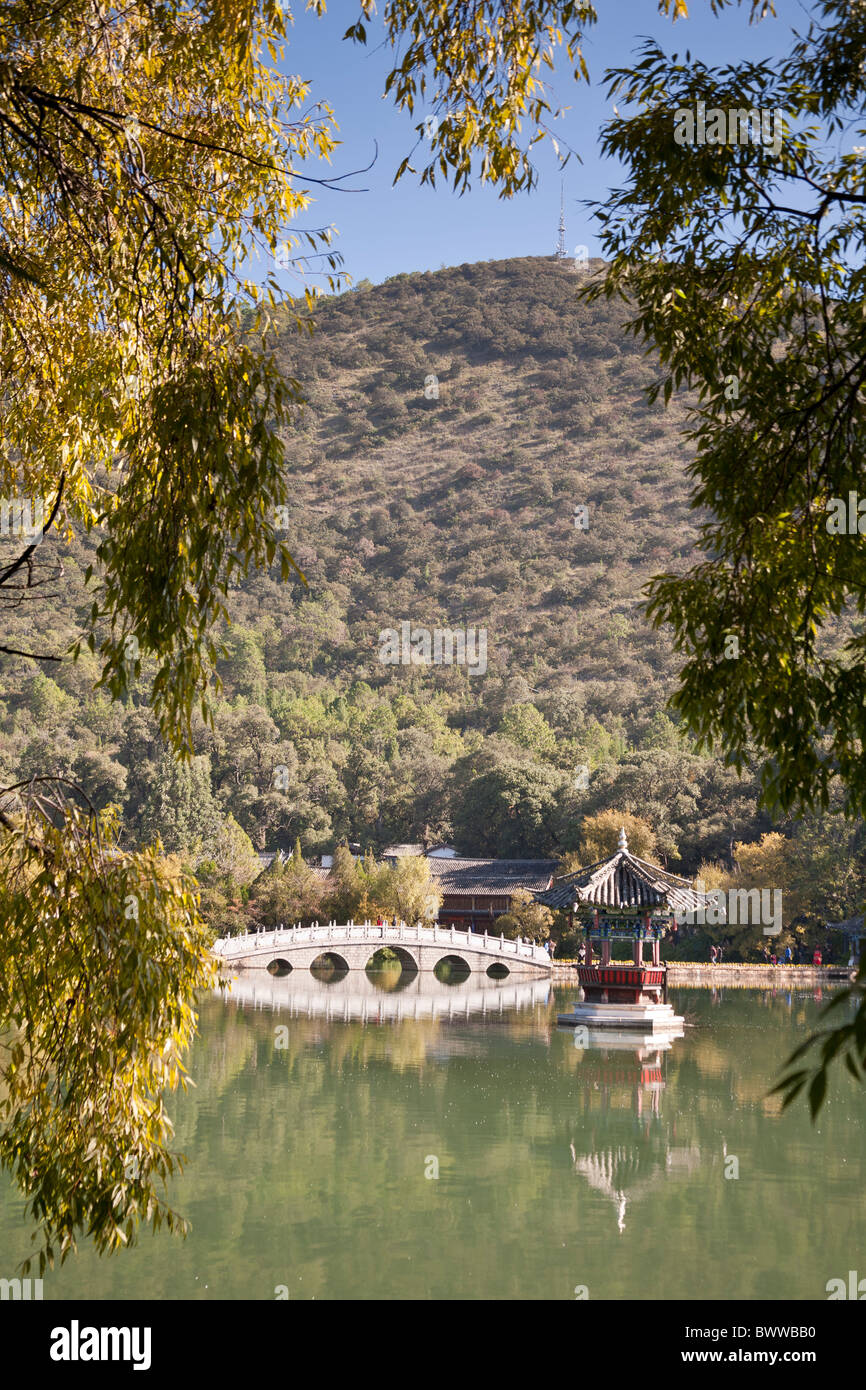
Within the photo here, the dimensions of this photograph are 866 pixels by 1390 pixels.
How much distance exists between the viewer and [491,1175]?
41.4 ft

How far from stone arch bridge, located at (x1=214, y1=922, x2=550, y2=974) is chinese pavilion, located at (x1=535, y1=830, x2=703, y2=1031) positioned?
10222 mm

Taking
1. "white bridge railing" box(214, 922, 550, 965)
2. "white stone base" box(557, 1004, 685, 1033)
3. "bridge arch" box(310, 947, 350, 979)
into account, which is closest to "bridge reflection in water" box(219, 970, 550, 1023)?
"bridge arch" box(310, 947, 350, 979)

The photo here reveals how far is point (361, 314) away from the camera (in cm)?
17150

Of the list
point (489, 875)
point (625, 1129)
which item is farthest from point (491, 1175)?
point (489, 875)

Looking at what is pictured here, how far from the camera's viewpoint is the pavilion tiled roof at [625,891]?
24672mm

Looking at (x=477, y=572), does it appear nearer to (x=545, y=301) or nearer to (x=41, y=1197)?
(x=545, y=301)

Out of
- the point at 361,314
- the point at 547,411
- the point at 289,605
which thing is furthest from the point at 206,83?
the point at 361,314

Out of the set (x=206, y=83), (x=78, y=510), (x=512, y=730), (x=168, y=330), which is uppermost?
(x=206, y=83)

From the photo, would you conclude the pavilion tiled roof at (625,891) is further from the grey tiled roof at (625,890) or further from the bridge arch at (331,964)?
the bridge arch at (331,964)

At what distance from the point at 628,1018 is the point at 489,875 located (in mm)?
21018

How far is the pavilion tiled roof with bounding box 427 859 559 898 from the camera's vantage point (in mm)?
42625

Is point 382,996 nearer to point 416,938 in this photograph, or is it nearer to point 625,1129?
point 416,938

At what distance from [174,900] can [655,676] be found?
253 feet

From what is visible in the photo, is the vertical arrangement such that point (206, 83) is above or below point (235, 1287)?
above
